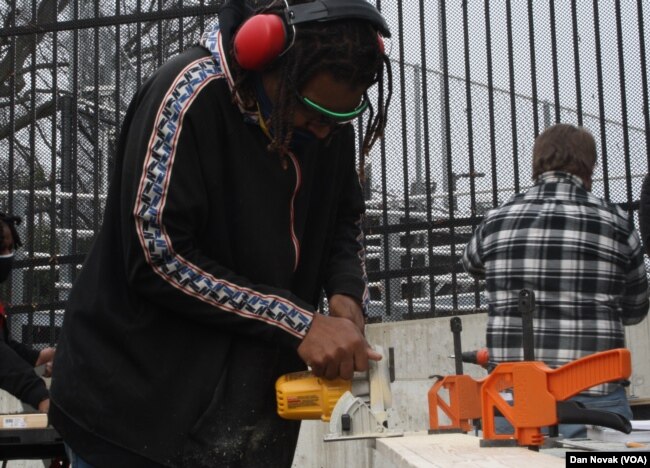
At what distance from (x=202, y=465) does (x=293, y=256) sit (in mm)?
536

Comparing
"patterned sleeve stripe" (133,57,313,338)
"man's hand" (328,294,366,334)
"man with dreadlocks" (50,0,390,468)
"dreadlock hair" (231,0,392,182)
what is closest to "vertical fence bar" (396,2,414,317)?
"man's hand" (328,294,366,334)

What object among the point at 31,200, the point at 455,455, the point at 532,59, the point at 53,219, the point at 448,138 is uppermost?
the point at 532,59

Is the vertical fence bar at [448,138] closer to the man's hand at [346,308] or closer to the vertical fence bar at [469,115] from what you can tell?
the vertical fence bar at [469,115]

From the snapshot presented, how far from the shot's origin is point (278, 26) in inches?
94.8

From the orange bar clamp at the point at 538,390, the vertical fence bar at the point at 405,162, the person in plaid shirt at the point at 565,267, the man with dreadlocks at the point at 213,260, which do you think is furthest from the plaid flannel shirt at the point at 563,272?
the vertical fence bar at the point at 405,162

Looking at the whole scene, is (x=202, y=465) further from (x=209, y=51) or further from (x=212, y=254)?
(x=209, y=51)

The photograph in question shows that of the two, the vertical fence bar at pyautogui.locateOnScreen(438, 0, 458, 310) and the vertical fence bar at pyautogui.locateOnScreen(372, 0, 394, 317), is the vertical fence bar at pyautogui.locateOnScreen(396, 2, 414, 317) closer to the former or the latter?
the vertical fence bar at pyautogui.locateOnScreen(372, 0, 394, 317)

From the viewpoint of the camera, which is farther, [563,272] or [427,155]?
[427,155]

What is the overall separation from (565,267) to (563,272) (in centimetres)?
2

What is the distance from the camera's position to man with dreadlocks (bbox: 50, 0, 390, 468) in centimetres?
235

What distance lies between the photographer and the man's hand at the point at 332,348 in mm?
2387

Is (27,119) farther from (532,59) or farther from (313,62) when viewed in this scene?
(313,62)

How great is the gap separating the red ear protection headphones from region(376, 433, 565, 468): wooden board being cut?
1.03m

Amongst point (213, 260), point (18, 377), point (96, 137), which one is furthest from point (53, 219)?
point (213, 260)
